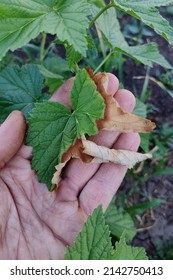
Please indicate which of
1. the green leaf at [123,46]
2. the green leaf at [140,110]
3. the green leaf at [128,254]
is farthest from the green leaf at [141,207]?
the green leaf at [128,254]

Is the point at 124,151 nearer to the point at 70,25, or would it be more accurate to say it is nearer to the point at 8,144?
the point at 8,144

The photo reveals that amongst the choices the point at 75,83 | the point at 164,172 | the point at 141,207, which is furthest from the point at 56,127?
the point at 164,172

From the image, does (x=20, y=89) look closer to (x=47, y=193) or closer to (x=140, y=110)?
(x=47, y=193)

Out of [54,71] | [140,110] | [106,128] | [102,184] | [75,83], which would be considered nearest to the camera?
[75,83]

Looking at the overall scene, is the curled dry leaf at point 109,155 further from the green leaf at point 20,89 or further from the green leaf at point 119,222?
the green leaf at point 119,222

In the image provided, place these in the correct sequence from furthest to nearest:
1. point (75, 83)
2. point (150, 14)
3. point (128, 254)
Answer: point (75, 83), point (150, 14), point (128, 254)

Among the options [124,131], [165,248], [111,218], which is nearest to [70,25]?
[124,131]
